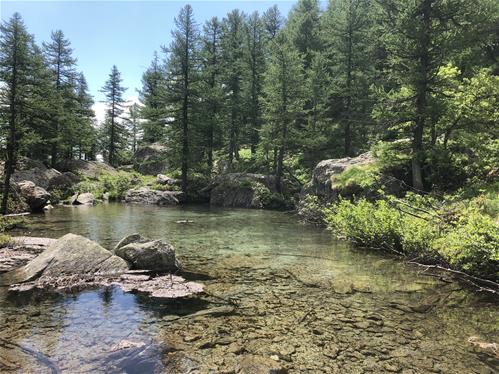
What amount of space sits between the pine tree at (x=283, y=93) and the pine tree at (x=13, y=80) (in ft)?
62.6

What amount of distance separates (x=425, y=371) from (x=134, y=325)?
522 centimetres

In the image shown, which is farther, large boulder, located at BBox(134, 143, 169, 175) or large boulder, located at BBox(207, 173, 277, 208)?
large boulder, located at BBox(134, 143, 169, 175)

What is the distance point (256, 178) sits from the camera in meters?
36.6

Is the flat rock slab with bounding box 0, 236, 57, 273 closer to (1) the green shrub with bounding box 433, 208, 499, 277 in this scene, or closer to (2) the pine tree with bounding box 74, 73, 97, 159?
(1) the green shrub with bounding box 433, 208, 499, 277

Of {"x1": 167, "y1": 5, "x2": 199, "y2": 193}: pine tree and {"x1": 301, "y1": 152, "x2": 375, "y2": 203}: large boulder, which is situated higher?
{"x1": 167, "y1": 5, "x2": 199, "y2": 193}: pine tree

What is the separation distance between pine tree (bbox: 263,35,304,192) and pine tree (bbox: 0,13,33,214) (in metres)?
19.1

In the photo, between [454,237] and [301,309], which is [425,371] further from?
[454,237]

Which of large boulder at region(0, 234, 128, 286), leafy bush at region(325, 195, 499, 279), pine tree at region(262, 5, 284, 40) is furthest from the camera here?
pine tree at region(262, 5, 284, 40)

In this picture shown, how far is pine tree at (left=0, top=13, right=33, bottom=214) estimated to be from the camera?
2370 centimetres

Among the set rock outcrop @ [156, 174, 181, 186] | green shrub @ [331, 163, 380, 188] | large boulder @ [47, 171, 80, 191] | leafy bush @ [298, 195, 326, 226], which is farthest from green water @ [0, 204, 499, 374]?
large boulder @ [47, 171, 80, 191]

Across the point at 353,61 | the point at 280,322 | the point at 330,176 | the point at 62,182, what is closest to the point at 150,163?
the point at 62,182

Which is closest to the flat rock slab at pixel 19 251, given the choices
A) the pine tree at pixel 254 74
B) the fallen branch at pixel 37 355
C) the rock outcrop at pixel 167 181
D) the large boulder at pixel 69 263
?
the large boulder at pixel 69 263

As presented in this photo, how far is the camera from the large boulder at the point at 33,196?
26.3 meters

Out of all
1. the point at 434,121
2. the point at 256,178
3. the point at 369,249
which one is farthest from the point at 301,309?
the point at 256,178
